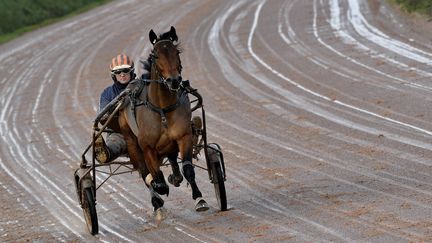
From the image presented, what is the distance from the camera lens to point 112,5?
124 ft

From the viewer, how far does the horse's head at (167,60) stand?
9.08 m

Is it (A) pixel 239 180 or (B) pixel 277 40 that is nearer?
(A) pixel 239 180

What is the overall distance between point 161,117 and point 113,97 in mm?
1332

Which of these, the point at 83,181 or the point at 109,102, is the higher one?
the point at 109,102

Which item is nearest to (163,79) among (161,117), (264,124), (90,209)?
(161,117)

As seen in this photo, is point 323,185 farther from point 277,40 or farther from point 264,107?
point 277,40

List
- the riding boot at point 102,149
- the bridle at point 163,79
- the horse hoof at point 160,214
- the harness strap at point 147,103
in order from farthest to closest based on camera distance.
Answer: the riding boot at point 102,149, the horse hoof at point 160,214, the harness strap at point 147,103, the bridle at point 163,79

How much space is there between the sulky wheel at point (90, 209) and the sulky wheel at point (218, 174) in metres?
1.29

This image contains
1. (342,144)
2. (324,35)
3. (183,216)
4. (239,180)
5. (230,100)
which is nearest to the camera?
(183,216)

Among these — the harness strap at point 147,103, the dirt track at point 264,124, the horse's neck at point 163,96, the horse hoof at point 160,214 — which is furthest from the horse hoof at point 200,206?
the horse's neck at point 163,96

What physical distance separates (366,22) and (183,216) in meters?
15.7

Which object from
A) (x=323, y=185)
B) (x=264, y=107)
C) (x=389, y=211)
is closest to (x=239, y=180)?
(x=323, y=185)

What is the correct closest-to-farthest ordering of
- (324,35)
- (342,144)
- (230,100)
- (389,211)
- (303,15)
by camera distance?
1. (389,211)
2. (342,144)
3. (230,100)
4. (324,35)
5. (303,15)

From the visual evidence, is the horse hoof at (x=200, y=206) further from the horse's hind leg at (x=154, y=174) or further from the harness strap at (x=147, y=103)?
the harness strap at (x=147, y=103)
